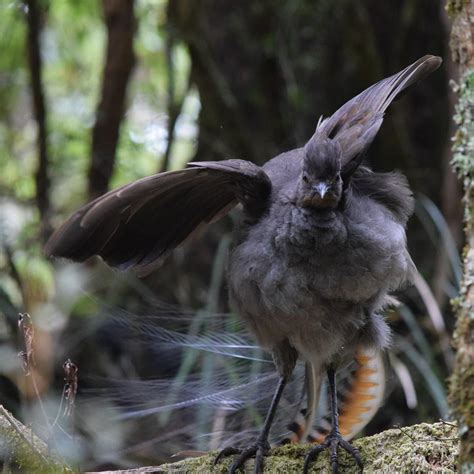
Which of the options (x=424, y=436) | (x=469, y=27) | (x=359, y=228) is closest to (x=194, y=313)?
(x=359, y=228)

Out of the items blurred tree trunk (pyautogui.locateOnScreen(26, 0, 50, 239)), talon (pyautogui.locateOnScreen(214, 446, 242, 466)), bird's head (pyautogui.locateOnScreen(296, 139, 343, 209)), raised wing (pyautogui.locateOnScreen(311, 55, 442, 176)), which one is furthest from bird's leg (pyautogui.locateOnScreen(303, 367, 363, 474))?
blurred tree trunk (pyautogui.locateOnScreen(26, 0, 50, 239))

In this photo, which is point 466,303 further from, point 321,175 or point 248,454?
point 248,454

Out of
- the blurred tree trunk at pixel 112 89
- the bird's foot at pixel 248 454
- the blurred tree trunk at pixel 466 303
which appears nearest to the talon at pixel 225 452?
the bird's foot at pixel 248 454

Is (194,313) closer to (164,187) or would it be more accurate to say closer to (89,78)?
(164,187)

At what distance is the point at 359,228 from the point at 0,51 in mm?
4761

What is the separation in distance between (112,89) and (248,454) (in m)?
3.81

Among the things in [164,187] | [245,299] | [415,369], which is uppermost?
[164,187]

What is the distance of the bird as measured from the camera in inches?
137

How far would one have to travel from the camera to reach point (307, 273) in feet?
11.6

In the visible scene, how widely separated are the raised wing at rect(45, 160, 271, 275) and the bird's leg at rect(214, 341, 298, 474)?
0.71m

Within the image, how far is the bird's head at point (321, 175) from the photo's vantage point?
349cm

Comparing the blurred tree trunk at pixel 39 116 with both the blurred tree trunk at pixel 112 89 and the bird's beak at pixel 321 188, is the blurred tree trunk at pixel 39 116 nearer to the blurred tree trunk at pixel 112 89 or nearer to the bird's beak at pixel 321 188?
the blurred tree trunk at pixel 112 89

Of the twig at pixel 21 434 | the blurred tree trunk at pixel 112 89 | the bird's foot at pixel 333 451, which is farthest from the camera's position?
the blurred tree trunk at pixel 112 89

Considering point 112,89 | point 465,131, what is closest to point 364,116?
point 465,131
